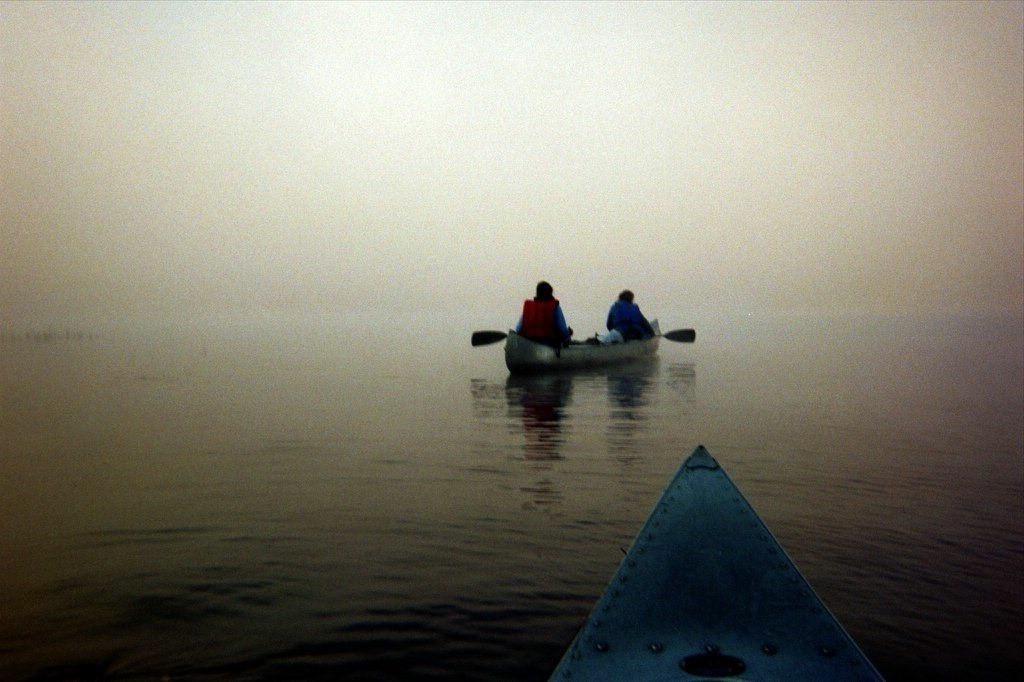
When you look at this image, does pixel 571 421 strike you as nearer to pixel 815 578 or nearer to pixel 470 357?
pixel 815 578

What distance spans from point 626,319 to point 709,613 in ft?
72.2

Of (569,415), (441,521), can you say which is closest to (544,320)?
(569,415)

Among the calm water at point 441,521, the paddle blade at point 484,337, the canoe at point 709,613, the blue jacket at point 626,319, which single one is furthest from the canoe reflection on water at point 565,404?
the canoe at point 709,613

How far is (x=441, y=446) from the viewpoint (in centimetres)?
1281

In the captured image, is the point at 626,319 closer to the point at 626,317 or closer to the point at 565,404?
the point at 626,317

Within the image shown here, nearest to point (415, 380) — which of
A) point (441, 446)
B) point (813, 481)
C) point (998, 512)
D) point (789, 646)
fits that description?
point (441, 446)

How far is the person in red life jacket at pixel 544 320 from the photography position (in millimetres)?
21484

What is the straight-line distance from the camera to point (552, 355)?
73.6ft

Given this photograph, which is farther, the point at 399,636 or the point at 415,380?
the point at 415,380

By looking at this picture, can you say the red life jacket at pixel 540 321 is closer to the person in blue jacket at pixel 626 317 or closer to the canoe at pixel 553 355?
the canoe at pixel 553 355

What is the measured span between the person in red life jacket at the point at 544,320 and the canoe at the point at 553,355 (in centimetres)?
23

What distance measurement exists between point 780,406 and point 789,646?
14.4 m

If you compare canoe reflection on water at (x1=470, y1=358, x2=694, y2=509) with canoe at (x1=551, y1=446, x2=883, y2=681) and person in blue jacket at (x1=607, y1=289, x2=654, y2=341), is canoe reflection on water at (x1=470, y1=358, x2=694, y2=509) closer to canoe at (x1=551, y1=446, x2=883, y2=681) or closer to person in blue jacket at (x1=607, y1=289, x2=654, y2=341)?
person in blue jacket at (x1=607, y1=289, x2=654, y2=341)

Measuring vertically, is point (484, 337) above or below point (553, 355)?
above
